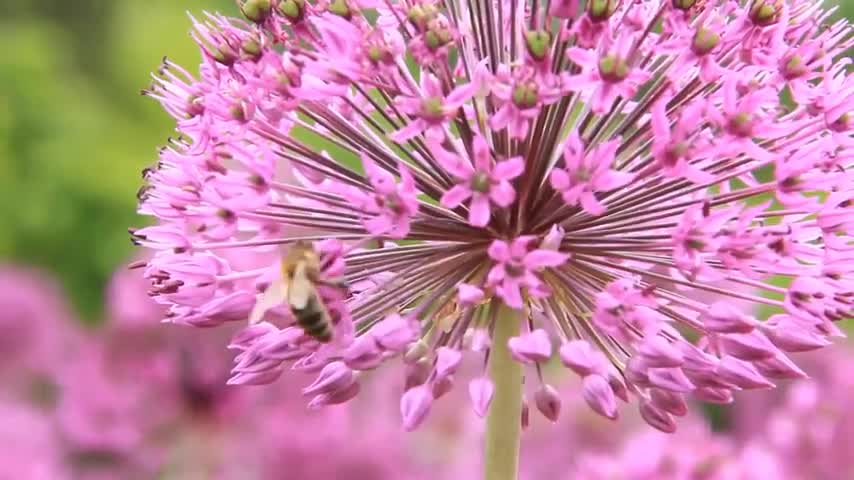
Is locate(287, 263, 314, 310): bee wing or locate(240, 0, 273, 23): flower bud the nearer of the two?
locate(287, 263, 314, 310): bee wing

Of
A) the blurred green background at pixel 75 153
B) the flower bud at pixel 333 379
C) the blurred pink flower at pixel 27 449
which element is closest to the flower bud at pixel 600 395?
the flower bud at pixel 333 379

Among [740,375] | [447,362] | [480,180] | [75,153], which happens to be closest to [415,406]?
[447,362]

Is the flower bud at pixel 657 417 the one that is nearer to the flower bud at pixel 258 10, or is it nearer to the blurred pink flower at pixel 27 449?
the flower bud at pixel 258 10

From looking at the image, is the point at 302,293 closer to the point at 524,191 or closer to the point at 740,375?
the point at 524,191

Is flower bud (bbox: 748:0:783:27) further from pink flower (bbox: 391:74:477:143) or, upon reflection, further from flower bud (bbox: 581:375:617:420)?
flower bud (bbox: 581:375:617:420)

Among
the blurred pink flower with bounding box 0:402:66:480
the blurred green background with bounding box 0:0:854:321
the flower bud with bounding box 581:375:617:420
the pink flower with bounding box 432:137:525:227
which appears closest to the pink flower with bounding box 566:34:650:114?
the pink flower with bounding box 432:137:525:227

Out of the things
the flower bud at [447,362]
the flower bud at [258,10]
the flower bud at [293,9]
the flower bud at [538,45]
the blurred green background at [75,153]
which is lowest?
the flower bud at [447,362]

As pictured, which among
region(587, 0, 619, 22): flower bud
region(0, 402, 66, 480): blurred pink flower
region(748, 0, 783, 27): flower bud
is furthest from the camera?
region(0, 402, 66, 480): blurred pink flower

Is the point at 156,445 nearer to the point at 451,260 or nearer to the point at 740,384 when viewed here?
the point at 451,260
